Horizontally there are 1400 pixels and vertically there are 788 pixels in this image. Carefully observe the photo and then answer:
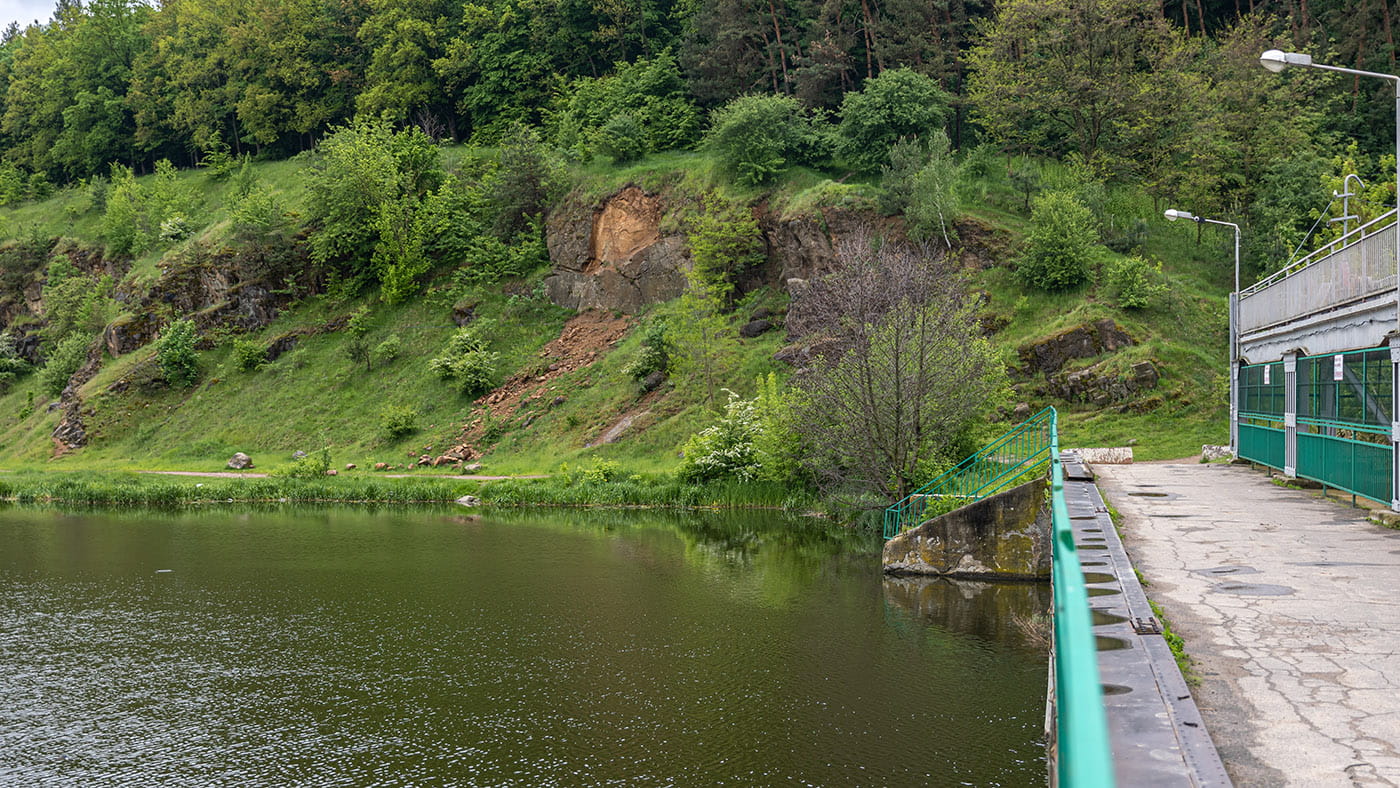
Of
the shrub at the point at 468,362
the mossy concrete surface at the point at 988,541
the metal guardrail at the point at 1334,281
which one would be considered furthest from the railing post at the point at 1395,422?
the shrub at the point at 468,362

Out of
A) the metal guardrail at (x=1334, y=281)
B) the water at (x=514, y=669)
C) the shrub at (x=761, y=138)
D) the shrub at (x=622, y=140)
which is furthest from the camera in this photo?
the shrub at (x=622, y=140)

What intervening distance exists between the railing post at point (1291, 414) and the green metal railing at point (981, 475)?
4.89 m

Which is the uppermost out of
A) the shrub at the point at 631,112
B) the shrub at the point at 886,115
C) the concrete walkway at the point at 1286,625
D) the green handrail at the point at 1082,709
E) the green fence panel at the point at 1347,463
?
the shrub at the point at 631,112

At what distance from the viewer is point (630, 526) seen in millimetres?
30672

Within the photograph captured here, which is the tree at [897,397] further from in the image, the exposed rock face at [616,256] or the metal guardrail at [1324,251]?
the exposed rock face at [616,256]

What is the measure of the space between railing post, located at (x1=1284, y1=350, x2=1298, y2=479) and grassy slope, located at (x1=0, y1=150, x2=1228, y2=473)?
9.72 metres

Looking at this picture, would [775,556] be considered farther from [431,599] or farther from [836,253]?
[836,253]

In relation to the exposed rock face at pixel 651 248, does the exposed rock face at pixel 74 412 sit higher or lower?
lower

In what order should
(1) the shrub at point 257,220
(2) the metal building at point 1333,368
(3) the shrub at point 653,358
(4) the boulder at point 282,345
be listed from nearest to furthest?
(2) the metal building at point 1333,368 < (3) the shrub at point 653,358 < (4) the boulder at point 282,345 < (1) the shrub at point 257,220

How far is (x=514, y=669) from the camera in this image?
15258mm

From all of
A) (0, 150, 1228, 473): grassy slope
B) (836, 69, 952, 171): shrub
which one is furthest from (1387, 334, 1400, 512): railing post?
(836, 69, 952, 171): shrub

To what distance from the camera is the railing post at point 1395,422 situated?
48.0ft

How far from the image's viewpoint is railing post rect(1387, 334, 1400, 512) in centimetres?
1462

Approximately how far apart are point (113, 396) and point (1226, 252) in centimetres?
5679
